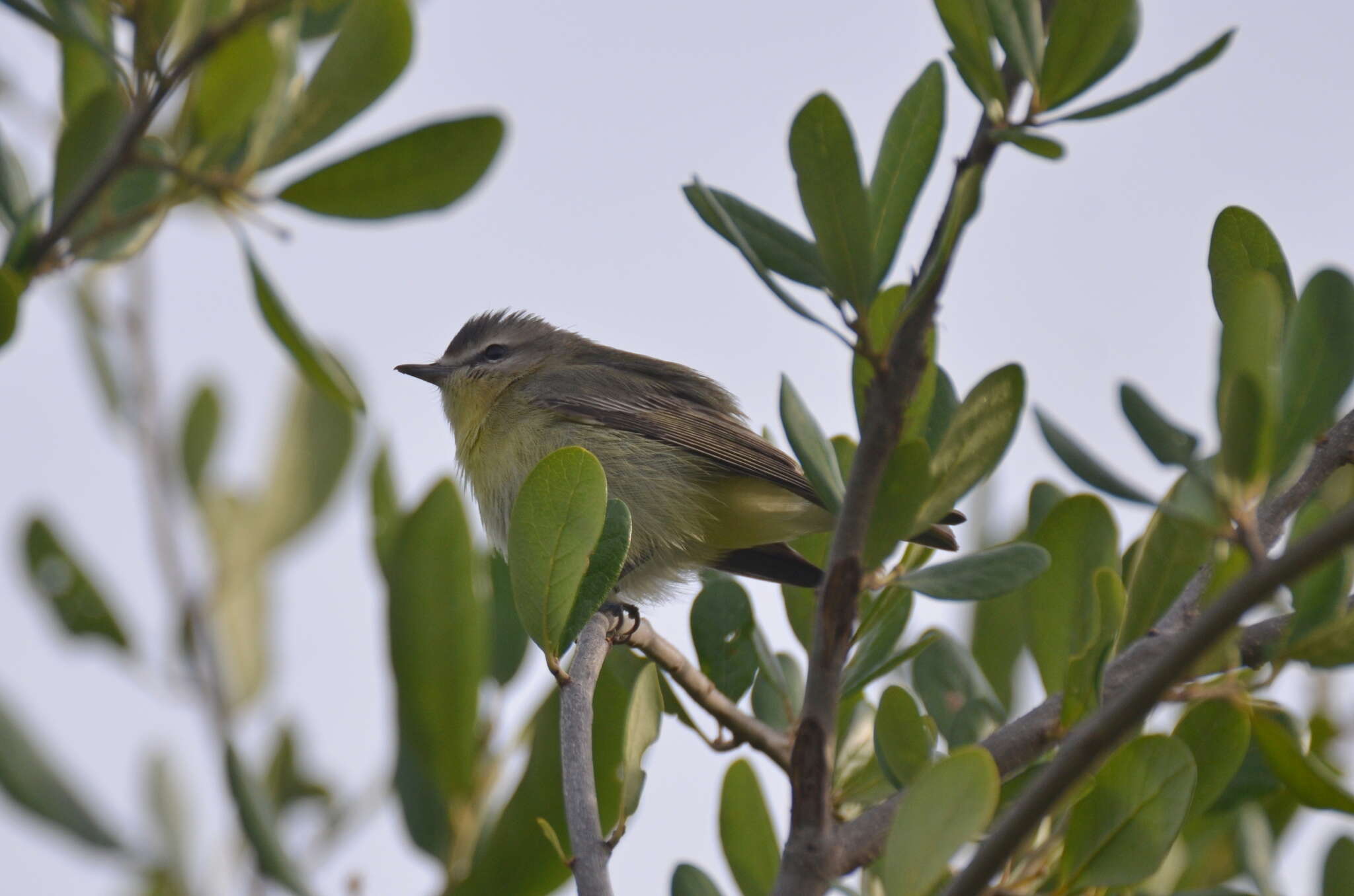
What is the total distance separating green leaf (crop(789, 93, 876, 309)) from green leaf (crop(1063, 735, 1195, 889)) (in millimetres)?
744

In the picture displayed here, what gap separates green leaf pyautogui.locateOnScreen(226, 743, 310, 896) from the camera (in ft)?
6.70

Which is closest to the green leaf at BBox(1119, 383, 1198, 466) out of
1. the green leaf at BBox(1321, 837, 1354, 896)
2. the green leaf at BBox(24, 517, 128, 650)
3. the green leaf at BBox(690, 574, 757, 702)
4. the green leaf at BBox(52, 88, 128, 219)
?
the green leaf at BBox(1321, 837, 1354, 896)

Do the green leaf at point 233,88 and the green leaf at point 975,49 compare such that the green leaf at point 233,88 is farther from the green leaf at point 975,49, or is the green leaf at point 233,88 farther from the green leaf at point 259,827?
the green leaf at point 975,49

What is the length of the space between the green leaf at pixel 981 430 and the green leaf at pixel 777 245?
27 cm

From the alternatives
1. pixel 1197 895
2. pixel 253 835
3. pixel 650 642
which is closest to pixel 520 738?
pixel 650 642

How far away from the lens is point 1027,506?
2.78 metres

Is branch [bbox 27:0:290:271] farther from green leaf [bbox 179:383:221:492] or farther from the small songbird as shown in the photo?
the small songbird

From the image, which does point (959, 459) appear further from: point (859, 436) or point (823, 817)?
point (823, 817)

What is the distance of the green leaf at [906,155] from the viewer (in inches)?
72.7

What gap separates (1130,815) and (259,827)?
129 centimetres

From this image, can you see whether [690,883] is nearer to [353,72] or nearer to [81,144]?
[353,72]

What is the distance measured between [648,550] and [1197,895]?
2975mm

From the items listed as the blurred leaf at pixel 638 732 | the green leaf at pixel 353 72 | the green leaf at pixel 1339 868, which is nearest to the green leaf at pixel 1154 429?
the blurred leaf at pixel 638 732

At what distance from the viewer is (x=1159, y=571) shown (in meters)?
2.12
